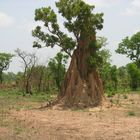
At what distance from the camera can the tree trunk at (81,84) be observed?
25922 millimetres

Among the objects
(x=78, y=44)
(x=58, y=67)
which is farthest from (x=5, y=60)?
(x=78, y=44)

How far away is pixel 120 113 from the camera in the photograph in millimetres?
23000

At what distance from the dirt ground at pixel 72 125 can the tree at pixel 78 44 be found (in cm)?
208

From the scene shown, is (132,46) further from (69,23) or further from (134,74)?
(69,23)

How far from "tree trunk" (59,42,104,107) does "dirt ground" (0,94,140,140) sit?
5.67 ft

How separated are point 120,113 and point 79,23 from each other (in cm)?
665

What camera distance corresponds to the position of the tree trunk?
25.9m

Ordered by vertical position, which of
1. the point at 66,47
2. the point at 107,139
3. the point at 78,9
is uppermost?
the point at 78,9

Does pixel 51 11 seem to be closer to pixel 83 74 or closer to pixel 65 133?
pixel 83 74

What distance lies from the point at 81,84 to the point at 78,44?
9.17 ft

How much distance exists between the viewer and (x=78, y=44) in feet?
89.0

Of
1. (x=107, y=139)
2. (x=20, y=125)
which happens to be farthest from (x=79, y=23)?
(x=107, y=139)

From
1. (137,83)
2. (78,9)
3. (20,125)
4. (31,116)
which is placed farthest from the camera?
(137,83)

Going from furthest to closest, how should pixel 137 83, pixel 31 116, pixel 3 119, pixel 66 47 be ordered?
pixel 137 83 → pixel 66 47 → pixel 31 116 → pixel 3 119
